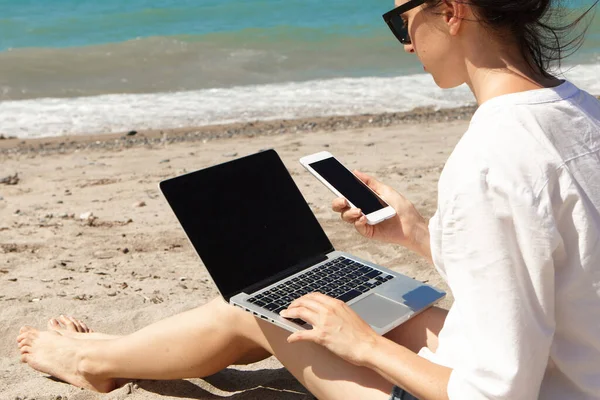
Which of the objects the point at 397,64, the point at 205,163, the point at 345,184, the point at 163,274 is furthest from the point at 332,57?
the point at 345,184

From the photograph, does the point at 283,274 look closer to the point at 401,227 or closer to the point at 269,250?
the point at 269,250

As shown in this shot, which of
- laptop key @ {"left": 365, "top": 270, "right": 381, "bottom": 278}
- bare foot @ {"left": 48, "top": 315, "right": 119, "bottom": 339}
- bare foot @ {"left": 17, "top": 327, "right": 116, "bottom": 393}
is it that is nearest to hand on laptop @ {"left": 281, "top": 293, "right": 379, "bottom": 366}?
laptop key @ {"left": 365, "top": 270, "right": 381, "bottom": 278}

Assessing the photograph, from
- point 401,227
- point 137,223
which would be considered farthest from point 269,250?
point 137,223

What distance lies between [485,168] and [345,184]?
1.04m

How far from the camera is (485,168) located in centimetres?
148

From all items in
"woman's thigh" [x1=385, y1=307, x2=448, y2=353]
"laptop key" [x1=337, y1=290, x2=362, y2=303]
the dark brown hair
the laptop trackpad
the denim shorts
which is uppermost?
the dark brown hair

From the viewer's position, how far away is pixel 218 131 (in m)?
8.18

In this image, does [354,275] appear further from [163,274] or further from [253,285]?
[163,274]

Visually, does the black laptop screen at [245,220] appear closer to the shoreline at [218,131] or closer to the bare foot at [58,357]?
the bare foot at [58,357]

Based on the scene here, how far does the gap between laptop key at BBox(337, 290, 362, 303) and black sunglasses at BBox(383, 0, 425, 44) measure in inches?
32.6

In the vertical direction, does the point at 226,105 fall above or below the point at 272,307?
below

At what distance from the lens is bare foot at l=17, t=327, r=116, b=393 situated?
277cm

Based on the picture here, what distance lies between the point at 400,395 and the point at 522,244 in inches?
24.5

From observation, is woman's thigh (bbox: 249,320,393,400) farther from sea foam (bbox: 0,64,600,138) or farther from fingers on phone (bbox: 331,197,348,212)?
sea foam (bbox: 0,64,600,138)
